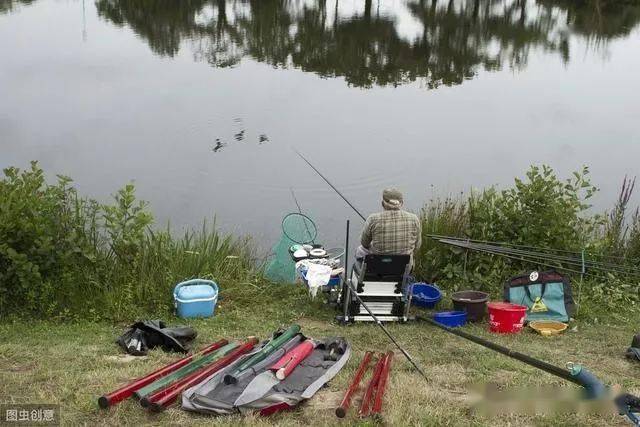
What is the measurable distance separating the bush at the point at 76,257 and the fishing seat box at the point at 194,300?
0.15 m

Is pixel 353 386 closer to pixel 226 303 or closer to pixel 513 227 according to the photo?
pixel 226 303

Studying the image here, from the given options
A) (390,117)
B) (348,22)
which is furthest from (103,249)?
(348,22)

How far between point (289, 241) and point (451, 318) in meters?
1.86

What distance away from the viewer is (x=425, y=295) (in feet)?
19.8

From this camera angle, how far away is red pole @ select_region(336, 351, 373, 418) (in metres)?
3.44

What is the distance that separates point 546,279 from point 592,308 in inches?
24.1

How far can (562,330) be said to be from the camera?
5.43 metres

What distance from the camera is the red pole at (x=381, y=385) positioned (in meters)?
3.51

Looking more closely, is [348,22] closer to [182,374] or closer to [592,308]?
[592,308]

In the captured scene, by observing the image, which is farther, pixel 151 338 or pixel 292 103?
pixel 292 103

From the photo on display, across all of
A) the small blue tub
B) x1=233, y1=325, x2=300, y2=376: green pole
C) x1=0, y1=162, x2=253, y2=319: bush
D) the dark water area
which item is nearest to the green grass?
the small blue tub

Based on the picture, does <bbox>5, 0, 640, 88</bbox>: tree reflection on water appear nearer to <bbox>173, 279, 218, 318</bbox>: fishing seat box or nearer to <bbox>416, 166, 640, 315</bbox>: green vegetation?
<bbox>416, 166, 640, 315</bbox>: green vegetation

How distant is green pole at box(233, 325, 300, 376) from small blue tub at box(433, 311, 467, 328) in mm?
1300

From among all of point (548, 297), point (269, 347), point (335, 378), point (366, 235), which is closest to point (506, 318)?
point (548, 297)
